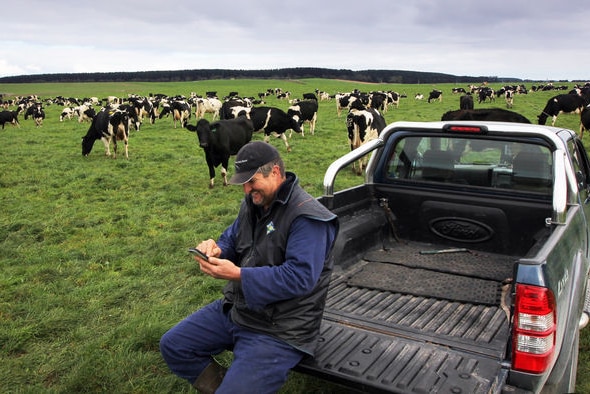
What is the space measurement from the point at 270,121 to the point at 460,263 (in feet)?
44.1

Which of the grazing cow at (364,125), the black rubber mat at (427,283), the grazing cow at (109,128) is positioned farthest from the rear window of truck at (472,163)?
the grazing cow at (109,128)

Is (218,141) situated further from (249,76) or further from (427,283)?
(249,76)

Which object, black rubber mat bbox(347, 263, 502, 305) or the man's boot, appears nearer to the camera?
the man's boot

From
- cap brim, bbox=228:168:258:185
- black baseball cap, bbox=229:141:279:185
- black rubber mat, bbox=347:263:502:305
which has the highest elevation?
black baseball cap, bbox=229:141:279:185

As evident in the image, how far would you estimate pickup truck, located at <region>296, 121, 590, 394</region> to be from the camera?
2.66 meters

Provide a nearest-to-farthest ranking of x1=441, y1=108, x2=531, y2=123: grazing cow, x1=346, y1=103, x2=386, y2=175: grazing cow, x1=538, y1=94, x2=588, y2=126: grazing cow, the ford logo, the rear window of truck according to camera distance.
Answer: the rear window of truck
the ford logo
x1=441, y1=108, x2=531, y2=123: grazing cow
x1=346, y1=103, x2=386, y2=175: grazing cow
x1=538, y1=94, x2=588, y2=126: grazing cow

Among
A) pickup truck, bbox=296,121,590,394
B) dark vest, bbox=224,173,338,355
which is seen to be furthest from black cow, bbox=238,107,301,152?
dark vest, bbox=224,173,338,355

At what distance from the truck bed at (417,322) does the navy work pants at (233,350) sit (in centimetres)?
23

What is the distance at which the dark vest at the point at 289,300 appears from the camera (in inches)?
113

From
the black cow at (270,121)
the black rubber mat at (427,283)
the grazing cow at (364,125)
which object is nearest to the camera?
the black rubber mat at (427,283)

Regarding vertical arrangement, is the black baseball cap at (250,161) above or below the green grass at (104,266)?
above

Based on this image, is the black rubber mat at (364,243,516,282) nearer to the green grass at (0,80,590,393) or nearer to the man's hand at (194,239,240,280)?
the green grass at (0,80,590,393)

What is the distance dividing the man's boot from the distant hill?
134 meters

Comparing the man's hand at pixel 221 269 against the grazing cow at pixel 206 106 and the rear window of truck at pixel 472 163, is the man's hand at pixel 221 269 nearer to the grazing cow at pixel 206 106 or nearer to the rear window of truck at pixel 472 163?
the rear window of truck at pixel 472 163
